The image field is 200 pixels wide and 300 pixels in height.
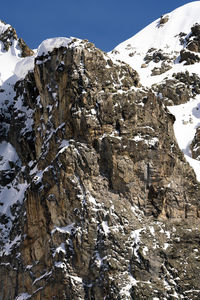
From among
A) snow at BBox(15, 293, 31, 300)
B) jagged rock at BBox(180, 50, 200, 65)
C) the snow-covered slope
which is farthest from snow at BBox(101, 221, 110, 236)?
jagged rock at BBox(180, 50, 200, 65)

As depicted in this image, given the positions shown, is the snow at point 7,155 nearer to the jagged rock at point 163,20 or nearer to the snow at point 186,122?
the snow at point 186,122

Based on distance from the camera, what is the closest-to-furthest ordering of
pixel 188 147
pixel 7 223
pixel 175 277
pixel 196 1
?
pixel 175 277 → pixel 7 223 → pixel 188 147 → pixel 196 1

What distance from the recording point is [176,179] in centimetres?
5059

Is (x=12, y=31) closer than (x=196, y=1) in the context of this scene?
Yes

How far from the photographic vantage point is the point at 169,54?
97062 mm

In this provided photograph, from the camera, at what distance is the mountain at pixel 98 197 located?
4578cm

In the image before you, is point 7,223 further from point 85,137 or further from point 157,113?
point 157,113

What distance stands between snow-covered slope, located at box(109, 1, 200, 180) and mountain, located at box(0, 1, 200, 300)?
60.6 ft

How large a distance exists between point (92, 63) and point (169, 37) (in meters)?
56.3

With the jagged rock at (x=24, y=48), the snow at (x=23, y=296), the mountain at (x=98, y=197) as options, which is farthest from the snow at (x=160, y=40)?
the snow at (x=23, y=296)

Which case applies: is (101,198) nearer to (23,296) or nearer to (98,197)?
(98,197)

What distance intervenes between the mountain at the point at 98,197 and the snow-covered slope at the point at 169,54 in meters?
18.5

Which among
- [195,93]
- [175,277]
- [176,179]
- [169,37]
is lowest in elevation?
[175,277]

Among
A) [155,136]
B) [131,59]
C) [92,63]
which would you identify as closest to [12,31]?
[131,59]
